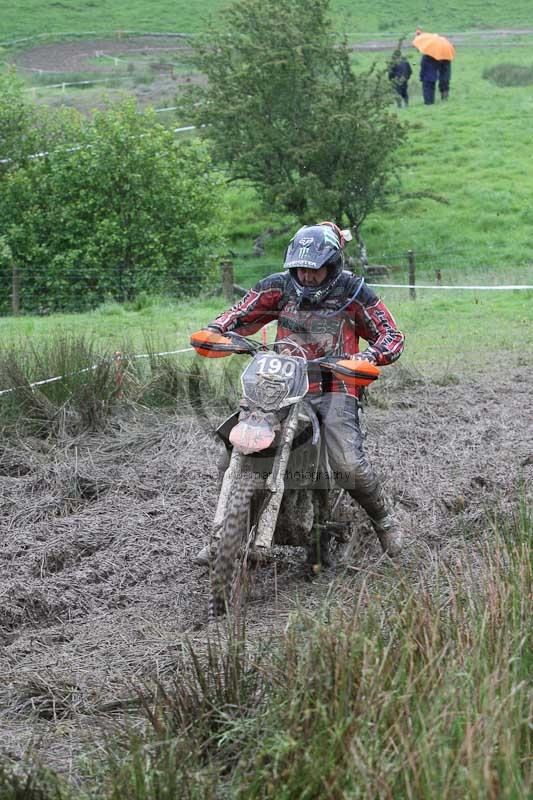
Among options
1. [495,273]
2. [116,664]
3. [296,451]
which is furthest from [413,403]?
[495,273]

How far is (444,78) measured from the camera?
40.2 meters

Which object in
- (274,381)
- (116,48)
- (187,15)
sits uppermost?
(187,15)

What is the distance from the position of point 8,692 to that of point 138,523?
2.55 metres

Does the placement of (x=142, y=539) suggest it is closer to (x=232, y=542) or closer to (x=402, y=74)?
(x=232, y=542)

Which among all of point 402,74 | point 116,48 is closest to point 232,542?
point 402,74

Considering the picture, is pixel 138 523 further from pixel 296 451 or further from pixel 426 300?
pixel 426 300

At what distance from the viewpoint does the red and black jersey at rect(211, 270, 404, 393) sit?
602cm

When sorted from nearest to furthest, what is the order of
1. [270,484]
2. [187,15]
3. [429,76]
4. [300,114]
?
[270,484], [300,114], [429,76], [187,15]

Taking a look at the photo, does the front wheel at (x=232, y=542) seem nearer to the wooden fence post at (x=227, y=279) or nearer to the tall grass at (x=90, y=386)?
the tall grass at (x=90, y=386)

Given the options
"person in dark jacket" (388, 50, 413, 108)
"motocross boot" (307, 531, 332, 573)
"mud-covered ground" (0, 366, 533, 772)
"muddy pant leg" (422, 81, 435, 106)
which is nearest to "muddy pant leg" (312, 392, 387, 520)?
"motocross boot" (307, 531, 332, 573)

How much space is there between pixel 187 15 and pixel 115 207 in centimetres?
3981

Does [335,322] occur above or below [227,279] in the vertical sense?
above

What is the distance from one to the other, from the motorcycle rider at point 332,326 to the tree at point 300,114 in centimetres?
2160

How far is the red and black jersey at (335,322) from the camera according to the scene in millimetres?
6016
